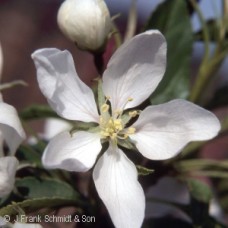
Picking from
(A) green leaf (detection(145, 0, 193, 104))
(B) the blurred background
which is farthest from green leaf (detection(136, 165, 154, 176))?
(B) the blurred background

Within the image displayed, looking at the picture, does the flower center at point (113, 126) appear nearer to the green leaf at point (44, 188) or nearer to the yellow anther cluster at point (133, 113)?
the yellow anther cluster at point (133, 113)

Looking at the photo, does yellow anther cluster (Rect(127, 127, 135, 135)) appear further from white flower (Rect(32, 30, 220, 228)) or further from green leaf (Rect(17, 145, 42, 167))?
green leaf (Rect(17, 145, 42, 167))

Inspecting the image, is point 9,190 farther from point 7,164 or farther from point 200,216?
point 200,216

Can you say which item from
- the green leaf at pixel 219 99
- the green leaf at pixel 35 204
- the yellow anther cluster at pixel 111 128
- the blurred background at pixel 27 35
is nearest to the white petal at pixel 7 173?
the green leaf at pixel 35 204

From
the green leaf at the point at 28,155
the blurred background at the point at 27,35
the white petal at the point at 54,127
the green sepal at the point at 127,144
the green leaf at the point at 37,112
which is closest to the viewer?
the green sepal at the point at 127,144

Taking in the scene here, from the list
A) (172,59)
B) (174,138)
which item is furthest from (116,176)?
(172,59)

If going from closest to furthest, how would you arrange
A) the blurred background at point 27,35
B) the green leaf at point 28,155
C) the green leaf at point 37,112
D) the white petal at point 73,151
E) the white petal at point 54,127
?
the white petal at point 73,151
the green leaf at point 28,155
the green leaf at point 37,112
the white petal at point 54,127
the blurred background at point 27,35

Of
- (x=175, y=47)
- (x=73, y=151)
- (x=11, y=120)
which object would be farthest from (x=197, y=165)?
(x=11, y=120)
